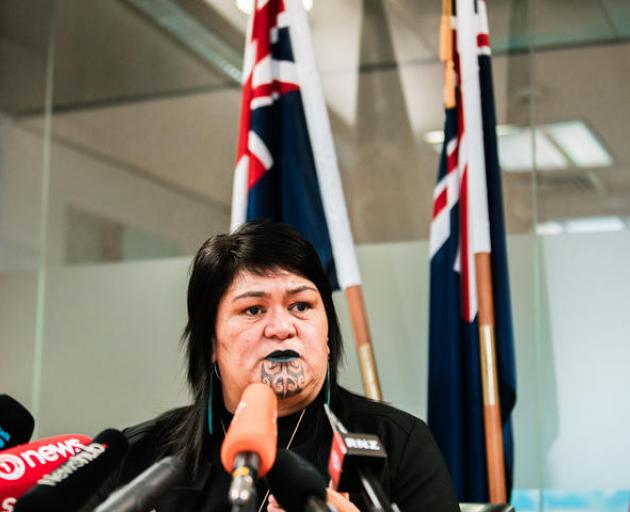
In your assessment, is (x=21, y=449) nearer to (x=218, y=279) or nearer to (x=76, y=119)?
(x=218, y=279)

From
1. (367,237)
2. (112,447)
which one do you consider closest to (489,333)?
(367,237)

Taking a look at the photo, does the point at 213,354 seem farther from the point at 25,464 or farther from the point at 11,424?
the point at 25,464

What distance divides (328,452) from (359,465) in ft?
2.76

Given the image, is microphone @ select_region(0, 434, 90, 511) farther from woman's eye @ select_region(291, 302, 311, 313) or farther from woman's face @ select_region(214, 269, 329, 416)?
woman's eye @ select_region(291, 302, 311, 313)

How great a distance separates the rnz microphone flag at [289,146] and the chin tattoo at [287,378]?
1.17 metres

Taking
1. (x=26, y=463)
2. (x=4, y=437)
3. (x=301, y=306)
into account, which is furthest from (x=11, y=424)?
(x=301, y=306)

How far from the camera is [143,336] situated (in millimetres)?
4047

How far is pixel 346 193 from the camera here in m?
3.80

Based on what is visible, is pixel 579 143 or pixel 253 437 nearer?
pixel 253 437

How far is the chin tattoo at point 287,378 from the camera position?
7.00 feet

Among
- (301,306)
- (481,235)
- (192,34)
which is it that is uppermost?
(192,34)

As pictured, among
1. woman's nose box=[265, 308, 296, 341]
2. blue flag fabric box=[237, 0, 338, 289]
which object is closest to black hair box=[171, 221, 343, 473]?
woman's nose box=[265, 308, 296, 341]

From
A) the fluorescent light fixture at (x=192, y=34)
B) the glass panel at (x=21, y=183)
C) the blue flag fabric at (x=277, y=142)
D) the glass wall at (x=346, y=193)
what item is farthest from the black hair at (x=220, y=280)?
A: the glass panel at (x=21, y=183)

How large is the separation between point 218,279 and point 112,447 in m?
0.83
